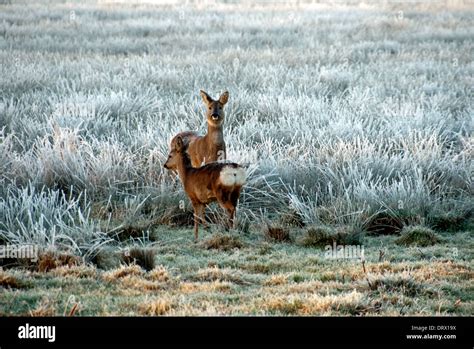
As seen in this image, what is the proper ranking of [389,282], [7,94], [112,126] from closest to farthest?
[389,282]
[112,126]
[7,94]

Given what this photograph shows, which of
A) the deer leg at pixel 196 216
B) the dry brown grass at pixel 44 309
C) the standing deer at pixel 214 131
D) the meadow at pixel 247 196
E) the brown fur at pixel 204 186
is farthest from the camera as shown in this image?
the standing deer at pixel 214 131

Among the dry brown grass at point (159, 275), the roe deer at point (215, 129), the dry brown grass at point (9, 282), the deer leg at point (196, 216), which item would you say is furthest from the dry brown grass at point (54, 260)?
the roe deer at point (215, 129)

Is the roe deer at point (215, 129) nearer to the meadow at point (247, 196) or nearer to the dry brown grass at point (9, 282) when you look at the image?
the meadow at point (247, 196)

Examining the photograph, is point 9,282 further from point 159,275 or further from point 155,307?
point 155,307

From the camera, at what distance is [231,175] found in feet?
19.9

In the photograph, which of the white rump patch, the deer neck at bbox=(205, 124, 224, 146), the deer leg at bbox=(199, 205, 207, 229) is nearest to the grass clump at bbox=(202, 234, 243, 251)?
the deer leg at bbox=(199, 205, 207, 229)

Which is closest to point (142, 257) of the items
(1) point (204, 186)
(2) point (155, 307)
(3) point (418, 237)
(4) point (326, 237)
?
(1) point (204, 186)

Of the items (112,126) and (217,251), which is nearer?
(217,251)

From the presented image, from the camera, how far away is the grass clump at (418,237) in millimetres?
6590

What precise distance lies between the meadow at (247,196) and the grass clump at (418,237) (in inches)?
0.5
